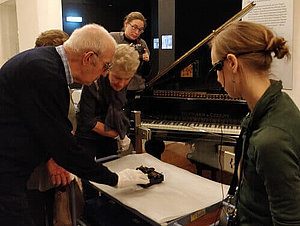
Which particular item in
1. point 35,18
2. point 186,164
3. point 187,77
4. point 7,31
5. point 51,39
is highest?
point 7,31

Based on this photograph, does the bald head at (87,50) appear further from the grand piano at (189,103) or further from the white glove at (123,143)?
the grand piano at (189,103)

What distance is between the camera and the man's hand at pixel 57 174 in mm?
1604

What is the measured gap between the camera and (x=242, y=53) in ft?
3.27

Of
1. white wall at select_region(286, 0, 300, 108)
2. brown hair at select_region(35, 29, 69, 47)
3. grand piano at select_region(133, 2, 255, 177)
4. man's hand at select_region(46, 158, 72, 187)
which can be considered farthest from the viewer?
grand piano at select_region(133, 2, 255, 177)

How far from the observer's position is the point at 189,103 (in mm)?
3227

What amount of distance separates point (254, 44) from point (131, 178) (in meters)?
0.82

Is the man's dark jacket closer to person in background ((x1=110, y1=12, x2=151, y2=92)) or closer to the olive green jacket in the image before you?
the olive green jacket

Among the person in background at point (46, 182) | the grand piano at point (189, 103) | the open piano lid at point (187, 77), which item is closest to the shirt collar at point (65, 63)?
the person in background at point (46, 182)

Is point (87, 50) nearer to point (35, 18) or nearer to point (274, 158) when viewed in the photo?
point (274, 158)

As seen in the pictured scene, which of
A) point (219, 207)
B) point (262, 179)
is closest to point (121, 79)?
point (219, 207)

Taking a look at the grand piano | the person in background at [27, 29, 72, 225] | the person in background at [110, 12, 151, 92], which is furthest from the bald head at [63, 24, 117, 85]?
the person in background at [110, 12, 151, 92]

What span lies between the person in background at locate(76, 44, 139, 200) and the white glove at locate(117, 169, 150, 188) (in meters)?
0.43

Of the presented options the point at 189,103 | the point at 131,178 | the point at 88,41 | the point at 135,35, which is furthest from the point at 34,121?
the point at 189,103

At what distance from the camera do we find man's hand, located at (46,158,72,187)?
1.60 m
